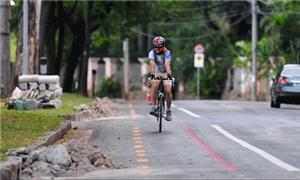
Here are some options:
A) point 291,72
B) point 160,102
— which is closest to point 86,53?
point 291,72

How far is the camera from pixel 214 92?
59.3 metres

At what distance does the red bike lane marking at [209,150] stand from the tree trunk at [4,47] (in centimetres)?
1017

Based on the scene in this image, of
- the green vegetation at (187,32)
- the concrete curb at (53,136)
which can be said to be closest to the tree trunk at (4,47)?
the green vegetation at (187,32)

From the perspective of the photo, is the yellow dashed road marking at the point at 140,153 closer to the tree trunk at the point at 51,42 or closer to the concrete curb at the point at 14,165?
the concrete curb at the point at 14,165

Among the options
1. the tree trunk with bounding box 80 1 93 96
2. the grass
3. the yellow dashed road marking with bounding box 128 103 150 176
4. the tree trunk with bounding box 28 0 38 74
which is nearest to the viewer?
the yellow dashed road marking with bounding box 128 103 150 176

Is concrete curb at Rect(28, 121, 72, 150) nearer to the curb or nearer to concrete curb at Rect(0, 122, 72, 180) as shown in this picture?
concrete curb at Rect(0, 122, 72, 180)

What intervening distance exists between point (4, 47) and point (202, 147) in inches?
572

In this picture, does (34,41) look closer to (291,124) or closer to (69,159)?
(291,124)

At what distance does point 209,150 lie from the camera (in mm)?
14609

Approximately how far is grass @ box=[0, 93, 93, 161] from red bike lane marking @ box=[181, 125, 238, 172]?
3.02m

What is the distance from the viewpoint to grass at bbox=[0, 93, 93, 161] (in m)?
14.7

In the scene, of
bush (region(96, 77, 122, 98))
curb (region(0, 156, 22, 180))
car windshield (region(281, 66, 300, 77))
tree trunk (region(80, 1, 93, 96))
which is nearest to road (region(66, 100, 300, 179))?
curb (region(0, 156, 22, 180))

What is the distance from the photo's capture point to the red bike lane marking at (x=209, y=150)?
492 inches

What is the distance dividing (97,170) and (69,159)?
0.47 metres
